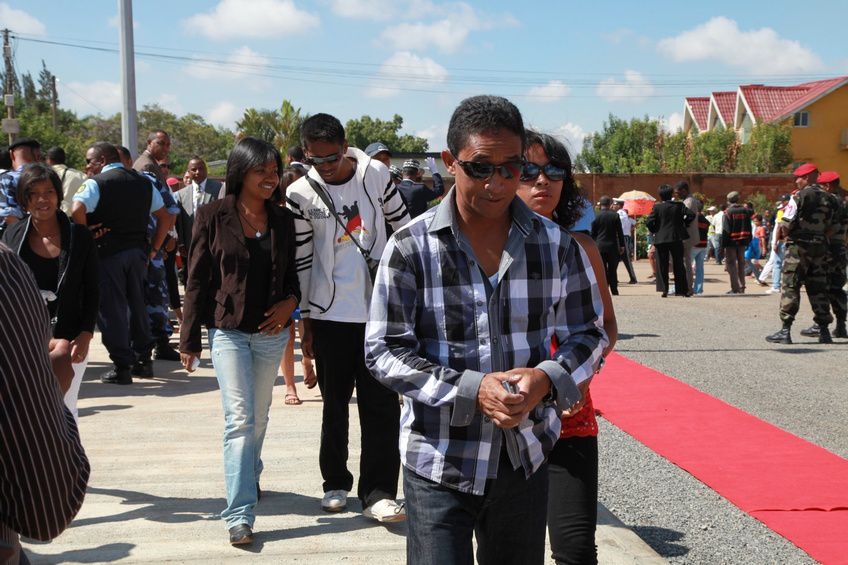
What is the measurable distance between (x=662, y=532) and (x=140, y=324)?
5.44 m

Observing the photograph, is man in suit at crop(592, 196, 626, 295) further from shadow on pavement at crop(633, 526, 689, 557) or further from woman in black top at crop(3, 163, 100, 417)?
woman in black top at crop(3, 163, 100, 417)

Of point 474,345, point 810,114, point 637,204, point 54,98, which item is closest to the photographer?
point 474,345

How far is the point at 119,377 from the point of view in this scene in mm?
8477

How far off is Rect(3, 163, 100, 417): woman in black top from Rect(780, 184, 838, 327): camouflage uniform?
908 cm

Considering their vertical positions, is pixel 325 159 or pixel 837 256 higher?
pixel 325 159

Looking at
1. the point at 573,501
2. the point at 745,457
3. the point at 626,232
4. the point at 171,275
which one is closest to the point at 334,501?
the point at 573,501

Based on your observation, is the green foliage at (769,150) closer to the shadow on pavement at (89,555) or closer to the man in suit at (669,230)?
the man in suit at (669,230)

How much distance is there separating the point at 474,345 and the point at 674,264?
15.6 metres

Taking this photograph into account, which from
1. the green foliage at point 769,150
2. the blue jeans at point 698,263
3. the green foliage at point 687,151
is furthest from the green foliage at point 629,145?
the blue jeans at point 698,263

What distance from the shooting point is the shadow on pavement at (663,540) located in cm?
457

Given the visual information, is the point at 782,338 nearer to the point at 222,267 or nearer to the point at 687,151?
the point at 222,267

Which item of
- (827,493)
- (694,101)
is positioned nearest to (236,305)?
(827,493)

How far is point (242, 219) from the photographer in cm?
461

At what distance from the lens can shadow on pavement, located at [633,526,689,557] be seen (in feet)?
15.0
